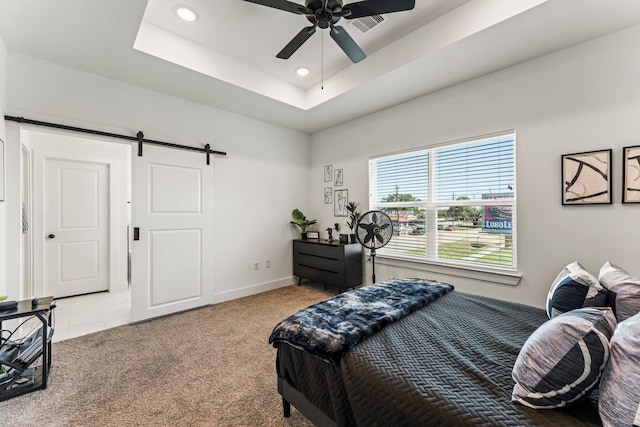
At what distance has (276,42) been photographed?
2.61 m

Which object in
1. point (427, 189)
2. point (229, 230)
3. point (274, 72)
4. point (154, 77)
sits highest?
point (274, 72)

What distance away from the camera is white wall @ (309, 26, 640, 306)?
2084 millimetres


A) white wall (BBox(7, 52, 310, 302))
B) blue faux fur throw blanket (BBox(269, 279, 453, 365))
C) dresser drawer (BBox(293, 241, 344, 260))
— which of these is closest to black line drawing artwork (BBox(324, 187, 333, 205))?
white wall (BBox(7, 52, 310, 302))

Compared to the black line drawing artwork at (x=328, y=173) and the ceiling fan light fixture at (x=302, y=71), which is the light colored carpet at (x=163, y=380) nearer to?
the black line drawing artwork at (x=328, y=173)

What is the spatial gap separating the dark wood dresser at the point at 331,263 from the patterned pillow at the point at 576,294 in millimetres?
2314

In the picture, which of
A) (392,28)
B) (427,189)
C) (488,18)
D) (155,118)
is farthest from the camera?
(427,189)

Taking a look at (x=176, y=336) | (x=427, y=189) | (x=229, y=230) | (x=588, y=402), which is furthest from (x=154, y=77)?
(x=588, y=402)

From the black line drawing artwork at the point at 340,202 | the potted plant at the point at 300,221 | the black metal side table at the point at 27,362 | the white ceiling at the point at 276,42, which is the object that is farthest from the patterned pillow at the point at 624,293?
the potted plant at the point at 300,221

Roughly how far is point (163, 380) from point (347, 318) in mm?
1413

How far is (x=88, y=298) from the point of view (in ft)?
12.2

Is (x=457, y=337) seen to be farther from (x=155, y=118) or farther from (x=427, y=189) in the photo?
(x=155, y=118)

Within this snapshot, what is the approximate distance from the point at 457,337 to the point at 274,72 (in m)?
3.11

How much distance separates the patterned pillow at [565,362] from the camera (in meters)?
0.81

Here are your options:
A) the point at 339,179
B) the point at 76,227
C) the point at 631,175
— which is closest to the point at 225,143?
the point at 339,179
